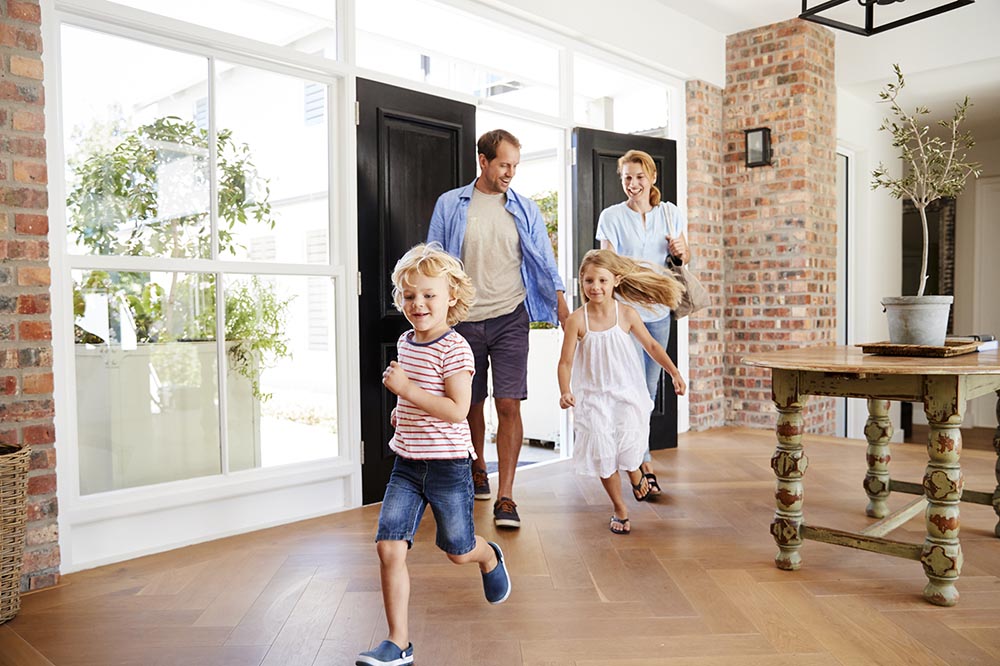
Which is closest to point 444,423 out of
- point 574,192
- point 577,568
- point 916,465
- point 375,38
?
point 577,568

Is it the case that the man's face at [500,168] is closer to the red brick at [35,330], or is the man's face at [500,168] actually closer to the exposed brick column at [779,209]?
the red brick at [35,330]

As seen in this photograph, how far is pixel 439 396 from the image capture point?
2.07 metres

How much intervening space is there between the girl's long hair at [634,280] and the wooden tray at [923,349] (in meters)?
0.84

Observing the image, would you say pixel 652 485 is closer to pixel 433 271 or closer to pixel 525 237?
pixel 525 237

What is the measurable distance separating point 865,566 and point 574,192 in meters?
2.83

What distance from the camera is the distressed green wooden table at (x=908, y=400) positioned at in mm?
2320

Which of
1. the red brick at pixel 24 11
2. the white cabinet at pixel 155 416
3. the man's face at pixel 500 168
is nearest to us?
the red brick at pixel 24 11

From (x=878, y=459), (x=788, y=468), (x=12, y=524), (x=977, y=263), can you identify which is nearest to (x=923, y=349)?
(x=788, y=468)

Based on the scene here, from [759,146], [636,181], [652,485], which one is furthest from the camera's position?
[759,146]

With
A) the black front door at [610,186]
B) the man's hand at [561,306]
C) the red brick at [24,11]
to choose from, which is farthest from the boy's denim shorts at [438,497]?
the black front door at [610,186]

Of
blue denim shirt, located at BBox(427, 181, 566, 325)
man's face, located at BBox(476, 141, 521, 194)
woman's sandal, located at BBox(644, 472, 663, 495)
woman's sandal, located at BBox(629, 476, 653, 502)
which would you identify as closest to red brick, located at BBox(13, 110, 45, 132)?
blue denim shirt, located at BBox(427, 181, 566, 325)

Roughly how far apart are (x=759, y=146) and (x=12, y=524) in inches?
199

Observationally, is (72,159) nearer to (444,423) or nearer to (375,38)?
(375,38)

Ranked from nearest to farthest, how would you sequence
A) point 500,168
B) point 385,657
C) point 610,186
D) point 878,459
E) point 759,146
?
1. point 385,657
2. point 878,459
3. point 500,168
4. point 610,186
5. point 759,146
